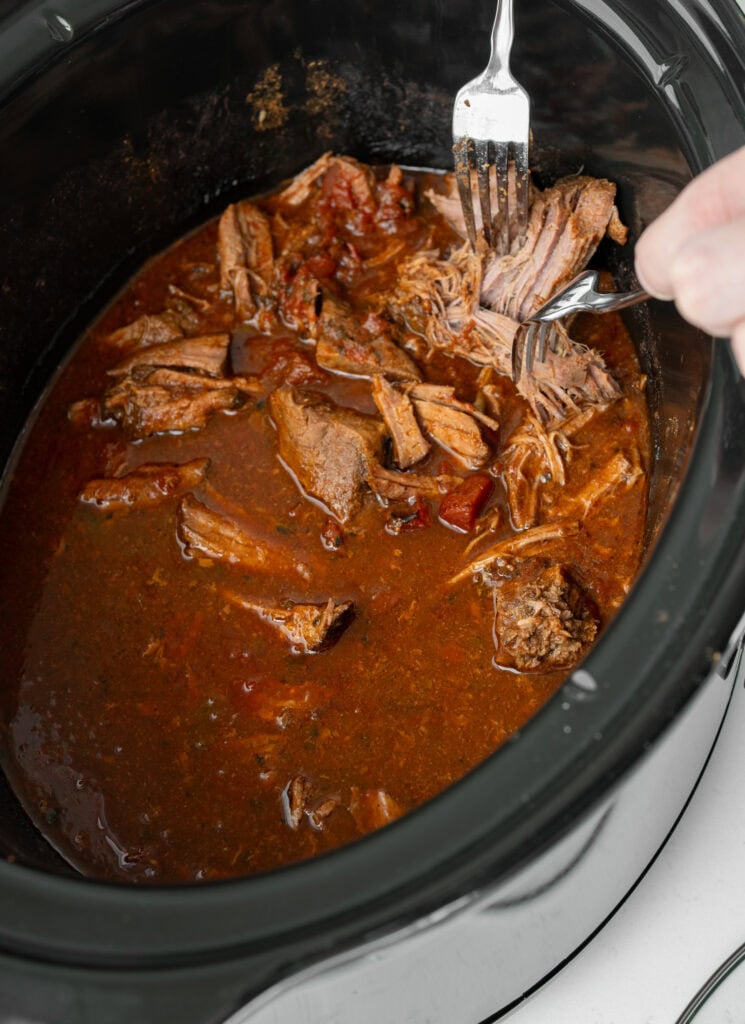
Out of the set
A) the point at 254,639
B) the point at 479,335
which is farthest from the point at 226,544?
the point at 479,335

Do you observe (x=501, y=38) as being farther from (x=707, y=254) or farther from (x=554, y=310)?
Result: (x=707, y=254)

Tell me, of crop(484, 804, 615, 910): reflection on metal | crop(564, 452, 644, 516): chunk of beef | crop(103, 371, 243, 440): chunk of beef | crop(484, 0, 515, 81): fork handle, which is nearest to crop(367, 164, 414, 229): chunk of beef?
crop(484, 0, 515, 81): fork handle

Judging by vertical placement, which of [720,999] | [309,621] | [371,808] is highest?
[309,621]

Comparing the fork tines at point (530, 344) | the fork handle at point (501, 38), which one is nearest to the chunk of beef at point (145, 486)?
the fork tines at point (530, 344)

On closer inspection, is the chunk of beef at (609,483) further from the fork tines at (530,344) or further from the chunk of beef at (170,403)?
the chunk of beef at (170,403)

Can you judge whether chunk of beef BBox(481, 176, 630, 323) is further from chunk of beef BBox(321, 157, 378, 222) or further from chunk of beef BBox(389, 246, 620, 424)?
chunk of beef BBox(321, 157, 378, 222)

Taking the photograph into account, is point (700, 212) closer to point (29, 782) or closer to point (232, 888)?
point (232, 888)

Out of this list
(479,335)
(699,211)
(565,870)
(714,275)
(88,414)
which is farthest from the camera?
(88,414)
